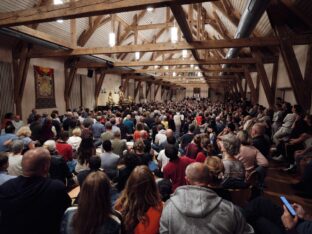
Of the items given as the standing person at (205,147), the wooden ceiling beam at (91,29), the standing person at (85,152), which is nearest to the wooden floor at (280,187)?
the standing person at (205,147)

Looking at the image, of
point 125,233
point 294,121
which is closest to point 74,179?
point 125,233

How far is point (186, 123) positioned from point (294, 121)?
152 inches

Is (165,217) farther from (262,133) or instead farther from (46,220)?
(262,133)

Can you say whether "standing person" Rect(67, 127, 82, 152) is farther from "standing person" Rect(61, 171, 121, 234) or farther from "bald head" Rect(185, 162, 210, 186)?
"bald head" Rect(185, 162, 210, 186)

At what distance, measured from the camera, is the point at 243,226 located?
1.53 m

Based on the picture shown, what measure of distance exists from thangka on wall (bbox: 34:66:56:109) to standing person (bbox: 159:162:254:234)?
8821 millimetres

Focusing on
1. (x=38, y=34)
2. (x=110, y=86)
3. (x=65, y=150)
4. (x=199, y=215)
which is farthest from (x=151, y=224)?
(x=110, y=86)

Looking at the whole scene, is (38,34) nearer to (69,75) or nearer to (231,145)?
(69,75)

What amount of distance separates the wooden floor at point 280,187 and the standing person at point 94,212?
3.18 metres

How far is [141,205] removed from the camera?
1734 mm

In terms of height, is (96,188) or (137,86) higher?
(137,86)

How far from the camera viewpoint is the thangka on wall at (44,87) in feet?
28.9

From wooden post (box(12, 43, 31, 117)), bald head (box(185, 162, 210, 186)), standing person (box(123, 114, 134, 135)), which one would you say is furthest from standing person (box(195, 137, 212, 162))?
wooden post (box(12, 43, 31, 117))

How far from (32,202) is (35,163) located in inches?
11.5
